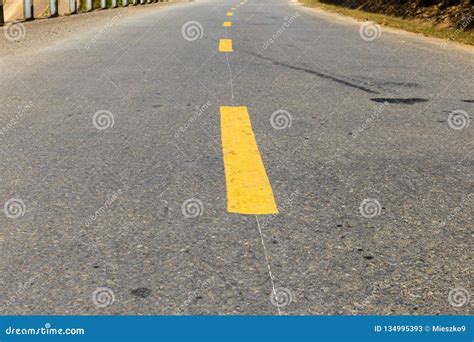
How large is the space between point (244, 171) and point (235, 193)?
39cm

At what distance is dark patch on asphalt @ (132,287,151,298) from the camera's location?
2.30 m

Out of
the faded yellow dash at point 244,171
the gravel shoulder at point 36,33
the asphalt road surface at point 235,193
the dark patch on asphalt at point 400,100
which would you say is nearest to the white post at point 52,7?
the gravel shoulder at point 36,33

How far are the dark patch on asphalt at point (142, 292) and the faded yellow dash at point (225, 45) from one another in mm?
7372

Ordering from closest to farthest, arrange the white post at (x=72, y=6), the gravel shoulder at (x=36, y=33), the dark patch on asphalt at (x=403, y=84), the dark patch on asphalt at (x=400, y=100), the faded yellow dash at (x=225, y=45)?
the dark patch on asphalt at (x=400, y=100) → the dark patch on asphalt at (x=403, y=84) → the faded yellow dash at (x=225, y=45) → the gravel shoulder at (x=36, y=33) → the white post at (x=72, y=6)

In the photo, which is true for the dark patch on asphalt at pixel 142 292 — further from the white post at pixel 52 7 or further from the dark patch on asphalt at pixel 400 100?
the white post at pixel 52 7

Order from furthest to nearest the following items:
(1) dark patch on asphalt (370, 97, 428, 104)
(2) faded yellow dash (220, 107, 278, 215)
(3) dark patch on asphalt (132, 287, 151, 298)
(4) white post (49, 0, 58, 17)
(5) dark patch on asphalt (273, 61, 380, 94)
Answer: (4) white post (49, 0, 58, 17)
(5) dark patch on asphalt (273, 61, 380, 94)
(1) dark patch on asphalt (370, 97, 428, 104)
(2) faded yellow dash (220, 107, 278, 215)
(3) dark patch on asphalt (132, 287, 151, 298)

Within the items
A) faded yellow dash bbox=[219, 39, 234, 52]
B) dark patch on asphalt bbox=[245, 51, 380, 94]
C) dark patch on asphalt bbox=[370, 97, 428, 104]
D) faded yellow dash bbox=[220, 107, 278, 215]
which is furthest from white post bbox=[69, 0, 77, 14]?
faded yellow dash bbox=[220, 107, 278, 215]

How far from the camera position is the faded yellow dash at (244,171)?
3156 millimetres

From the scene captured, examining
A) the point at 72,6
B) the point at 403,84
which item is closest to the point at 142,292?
the point at 403,84

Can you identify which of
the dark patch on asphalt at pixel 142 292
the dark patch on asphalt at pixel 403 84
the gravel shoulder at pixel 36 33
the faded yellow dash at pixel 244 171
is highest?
the dark patch on asphalt at pixel 142 292

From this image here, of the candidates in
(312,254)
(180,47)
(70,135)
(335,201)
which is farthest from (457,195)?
(180,47)

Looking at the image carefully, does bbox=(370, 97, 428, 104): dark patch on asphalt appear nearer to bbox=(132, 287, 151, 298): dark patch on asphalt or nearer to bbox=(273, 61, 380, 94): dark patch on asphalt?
bbox=(273, 61, 380, 94): dark patch on asphalt

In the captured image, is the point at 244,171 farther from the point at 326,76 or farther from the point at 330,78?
the point at 326,76

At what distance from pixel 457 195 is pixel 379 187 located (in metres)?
0.39
